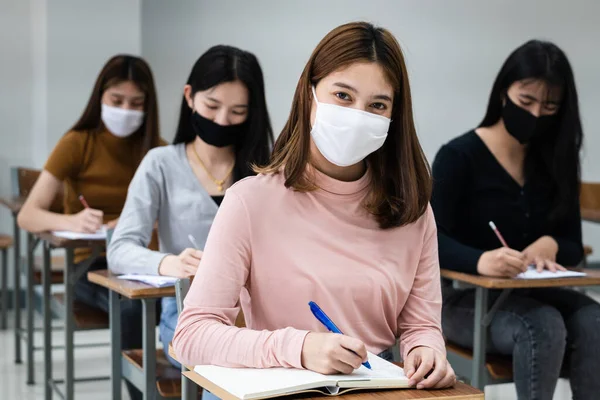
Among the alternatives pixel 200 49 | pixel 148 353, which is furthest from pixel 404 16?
pixel 148 353

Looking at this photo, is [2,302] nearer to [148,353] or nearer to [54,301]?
[54,301]

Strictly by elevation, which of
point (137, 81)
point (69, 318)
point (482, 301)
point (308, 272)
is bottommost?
point (69, 318)

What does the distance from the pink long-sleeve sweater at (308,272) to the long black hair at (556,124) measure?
120 centimetres

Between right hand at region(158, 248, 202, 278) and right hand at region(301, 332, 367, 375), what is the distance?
927 mm

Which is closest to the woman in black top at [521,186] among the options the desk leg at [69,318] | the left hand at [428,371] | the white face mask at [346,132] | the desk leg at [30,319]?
the white face mask at [346,132]

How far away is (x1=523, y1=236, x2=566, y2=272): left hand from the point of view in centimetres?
253

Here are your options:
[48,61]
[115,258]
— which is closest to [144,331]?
[115,258]

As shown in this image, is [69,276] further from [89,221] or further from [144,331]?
[144,331]

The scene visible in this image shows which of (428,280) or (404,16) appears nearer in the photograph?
(428,280)

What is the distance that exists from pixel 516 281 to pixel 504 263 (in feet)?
0.34

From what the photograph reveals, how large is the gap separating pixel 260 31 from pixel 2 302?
227cm

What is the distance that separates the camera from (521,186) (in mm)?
2732

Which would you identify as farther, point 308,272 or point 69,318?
point 69,318

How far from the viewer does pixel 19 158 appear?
539 cm
